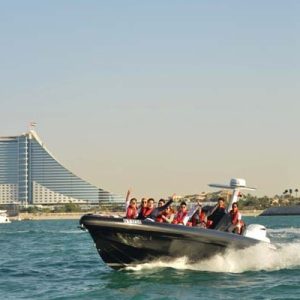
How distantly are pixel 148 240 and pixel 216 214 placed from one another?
2.47 meters

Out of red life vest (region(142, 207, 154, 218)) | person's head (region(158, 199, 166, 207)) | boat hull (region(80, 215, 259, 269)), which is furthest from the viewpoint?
person's head (region(158, 199, 166, 207))

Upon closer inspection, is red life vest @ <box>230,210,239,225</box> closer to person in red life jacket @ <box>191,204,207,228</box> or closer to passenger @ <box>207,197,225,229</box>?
passenger @ <box>207,197,225,229</box>

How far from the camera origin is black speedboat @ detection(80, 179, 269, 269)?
1980cm

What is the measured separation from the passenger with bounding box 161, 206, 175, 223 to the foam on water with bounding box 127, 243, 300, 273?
44.1 inches

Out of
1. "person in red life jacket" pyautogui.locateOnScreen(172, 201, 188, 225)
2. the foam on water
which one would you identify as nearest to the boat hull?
the foam on water

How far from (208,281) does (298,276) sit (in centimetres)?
262

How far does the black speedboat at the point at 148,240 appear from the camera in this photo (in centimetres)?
1980

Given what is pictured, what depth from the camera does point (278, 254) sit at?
72.2ft

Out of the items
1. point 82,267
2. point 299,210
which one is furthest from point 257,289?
point 299,210

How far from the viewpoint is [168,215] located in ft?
68.8

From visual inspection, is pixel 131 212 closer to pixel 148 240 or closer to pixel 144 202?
pixel 144 202

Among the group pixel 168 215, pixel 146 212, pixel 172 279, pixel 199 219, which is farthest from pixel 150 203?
pixel 172 279

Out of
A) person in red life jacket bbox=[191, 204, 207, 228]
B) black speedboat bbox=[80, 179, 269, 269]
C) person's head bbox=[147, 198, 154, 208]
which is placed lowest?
black speedboat bbox=[80, 179, 269, 269]

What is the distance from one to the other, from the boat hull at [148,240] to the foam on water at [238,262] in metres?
0.17
